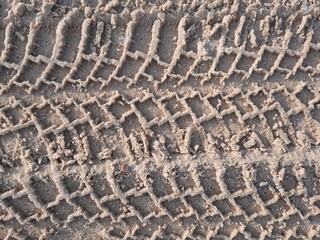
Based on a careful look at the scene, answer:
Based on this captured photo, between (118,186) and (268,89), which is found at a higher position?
(268,89)

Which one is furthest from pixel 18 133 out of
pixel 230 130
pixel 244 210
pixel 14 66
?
pixel 244 210

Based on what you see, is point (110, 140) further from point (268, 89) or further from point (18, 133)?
point (268, 89)

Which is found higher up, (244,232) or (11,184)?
(11,184)

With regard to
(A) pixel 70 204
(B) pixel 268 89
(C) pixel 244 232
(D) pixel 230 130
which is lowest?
(C) pixel 244 232

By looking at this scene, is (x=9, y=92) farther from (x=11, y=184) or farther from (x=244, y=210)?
(x=244, y=210)

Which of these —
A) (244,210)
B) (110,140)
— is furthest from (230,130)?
(110,140)

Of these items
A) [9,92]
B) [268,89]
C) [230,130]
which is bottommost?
[230,130]
